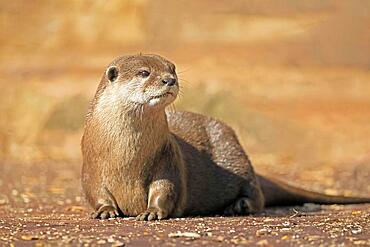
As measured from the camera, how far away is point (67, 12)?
43.3 feet

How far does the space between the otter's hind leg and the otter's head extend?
1.10 m

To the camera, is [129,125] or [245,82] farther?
A: [245,82]

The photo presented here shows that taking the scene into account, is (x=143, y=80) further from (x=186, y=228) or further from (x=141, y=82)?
(x=186, y=228)

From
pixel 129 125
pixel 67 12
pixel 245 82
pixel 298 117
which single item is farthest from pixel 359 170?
pixel 67 12

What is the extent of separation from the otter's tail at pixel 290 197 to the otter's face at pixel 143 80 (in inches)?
62.8

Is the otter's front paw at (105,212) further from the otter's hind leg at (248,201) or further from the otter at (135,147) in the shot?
the otter's hind leg at (248,201)

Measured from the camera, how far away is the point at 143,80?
5.71 meters

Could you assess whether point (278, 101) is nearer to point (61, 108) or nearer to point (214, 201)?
point (61, 108)

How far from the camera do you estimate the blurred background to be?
36.7 feet

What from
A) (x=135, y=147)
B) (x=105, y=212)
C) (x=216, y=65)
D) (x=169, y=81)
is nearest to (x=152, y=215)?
(x=105, y=212)

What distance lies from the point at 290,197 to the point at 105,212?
1.78m

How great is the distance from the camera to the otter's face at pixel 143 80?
5586mm

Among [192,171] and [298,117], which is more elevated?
[298,117]

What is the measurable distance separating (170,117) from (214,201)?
619 millimetres
